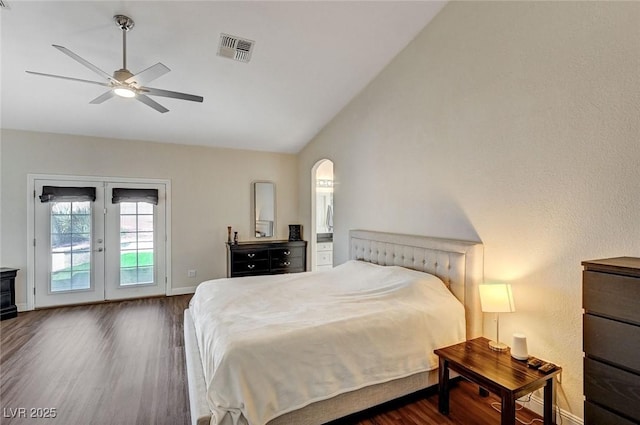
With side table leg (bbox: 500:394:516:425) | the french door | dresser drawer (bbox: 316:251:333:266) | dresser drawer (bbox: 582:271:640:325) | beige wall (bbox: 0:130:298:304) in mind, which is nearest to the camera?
dresser drawer (bbox: 582:271:640:325)

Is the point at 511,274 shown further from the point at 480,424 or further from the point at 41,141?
the point at 41,141

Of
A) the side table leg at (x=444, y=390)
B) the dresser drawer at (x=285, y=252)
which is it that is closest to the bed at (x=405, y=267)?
the side table leg at (x=444, y=390)

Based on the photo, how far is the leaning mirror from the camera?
5.93 metres

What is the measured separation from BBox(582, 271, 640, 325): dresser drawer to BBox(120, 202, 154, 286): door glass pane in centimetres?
561

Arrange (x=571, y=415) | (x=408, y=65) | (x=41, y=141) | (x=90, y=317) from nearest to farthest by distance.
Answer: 1. (x=571, y=415)
2. (x=408, y=65)
3. (x=90, y=317)
4. (x=41, y=141)

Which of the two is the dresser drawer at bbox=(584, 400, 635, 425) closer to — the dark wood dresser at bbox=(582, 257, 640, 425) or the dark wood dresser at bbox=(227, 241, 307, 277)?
the dark wood dresser at bbox=(582, 257, 640, 425)

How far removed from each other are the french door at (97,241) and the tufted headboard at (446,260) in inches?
151

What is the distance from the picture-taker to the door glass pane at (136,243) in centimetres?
502

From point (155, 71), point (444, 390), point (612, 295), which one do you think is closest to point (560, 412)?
point (444, 390)

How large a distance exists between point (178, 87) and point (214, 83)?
1.40ft

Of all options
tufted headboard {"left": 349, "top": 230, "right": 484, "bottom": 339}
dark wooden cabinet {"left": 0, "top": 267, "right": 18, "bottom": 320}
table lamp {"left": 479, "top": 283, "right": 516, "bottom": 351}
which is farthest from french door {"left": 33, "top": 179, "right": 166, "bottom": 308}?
table lamp {"left": 479, "top": 283, "right": 516, "bottom": 351}

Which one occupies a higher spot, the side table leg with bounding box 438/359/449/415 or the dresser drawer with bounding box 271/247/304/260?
the dresser drawer with bounding box 271/247/304/260

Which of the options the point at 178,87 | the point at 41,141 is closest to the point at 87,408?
the point at 178,87

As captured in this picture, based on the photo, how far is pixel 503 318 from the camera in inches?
99.1
